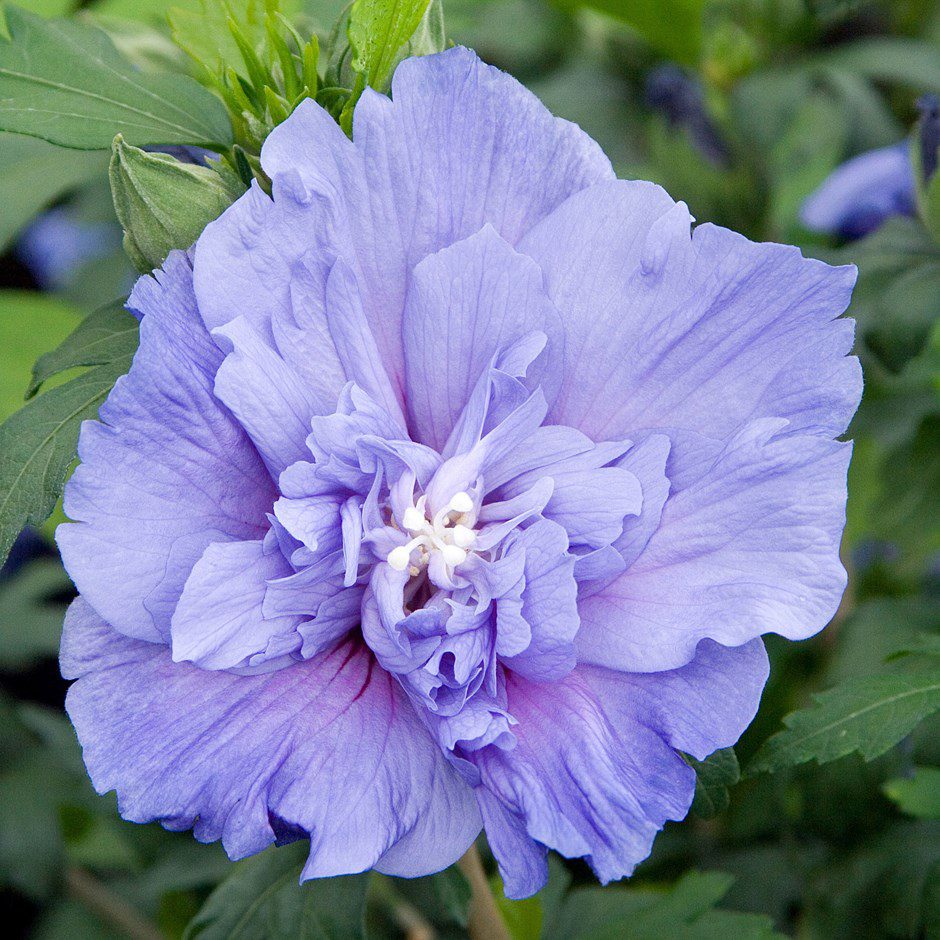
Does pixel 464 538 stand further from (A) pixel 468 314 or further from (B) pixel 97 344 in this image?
(B) pixel 97 344

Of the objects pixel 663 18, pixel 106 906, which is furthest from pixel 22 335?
pixel 663 18

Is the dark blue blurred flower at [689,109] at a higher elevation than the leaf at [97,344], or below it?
below

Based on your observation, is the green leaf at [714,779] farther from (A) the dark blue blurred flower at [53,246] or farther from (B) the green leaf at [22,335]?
(A) the dark blue blurred flower at [53,246]

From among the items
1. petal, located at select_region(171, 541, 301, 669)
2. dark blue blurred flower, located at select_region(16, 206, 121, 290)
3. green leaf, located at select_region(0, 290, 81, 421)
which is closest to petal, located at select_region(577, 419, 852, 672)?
petal, located at select_region(171, 541, 301, 669)

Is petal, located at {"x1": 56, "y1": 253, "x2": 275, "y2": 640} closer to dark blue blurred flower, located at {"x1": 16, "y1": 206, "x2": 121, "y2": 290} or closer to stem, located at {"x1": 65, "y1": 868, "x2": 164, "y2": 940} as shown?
stem, located at {"x1": 65, "y1": 868, "x2": 164, "y2": 940}

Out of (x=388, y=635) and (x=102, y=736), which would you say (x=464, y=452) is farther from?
(x=102, y=736)

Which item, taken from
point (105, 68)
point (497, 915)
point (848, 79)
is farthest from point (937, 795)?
point (848, 79)

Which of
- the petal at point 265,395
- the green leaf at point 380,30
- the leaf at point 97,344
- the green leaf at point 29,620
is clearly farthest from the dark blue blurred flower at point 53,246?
the petal at point 265,395
